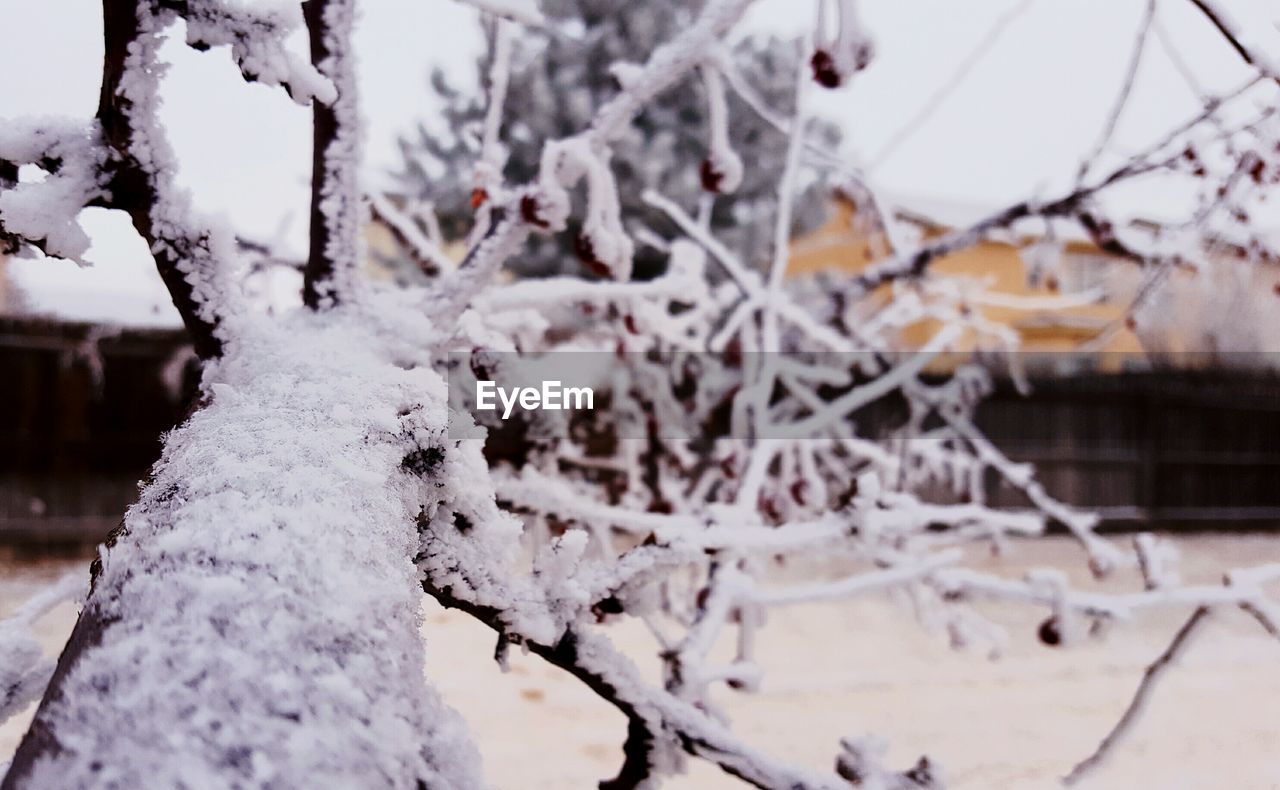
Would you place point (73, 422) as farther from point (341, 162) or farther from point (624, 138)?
point (341, 162)

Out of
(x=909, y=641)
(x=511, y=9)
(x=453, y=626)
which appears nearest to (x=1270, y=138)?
(x=511, y=9)

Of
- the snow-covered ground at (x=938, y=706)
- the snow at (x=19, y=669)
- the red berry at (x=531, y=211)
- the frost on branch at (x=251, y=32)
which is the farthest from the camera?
the snow-covered ground at (x=938, y=706)

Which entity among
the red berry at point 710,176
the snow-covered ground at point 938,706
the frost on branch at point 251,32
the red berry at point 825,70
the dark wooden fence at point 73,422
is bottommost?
the snow-covered ground at point 938,706

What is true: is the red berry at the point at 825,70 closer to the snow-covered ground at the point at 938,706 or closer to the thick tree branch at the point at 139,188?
the thick tree branch at the point at 139,188

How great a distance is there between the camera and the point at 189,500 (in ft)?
1.82

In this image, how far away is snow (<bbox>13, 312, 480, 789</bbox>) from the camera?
1.35 feet

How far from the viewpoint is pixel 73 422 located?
7840mm

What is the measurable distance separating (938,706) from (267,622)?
3510 millimetres

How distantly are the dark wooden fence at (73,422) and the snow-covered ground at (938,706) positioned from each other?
3032 mm

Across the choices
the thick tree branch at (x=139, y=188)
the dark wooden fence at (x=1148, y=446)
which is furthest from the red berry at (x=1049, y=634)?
the dark wooden fence at (x=1148, y=446)

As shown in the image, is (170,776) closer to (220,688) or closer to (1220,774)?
(220,688)

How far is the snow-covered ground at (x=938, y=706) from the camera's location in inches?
105

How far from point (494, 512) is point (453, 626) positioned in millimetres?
1912

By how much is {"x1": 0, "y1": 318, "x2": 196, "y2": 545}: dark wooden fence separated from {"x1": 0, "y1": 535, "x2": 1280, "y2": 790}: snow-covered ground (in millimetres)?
3032
